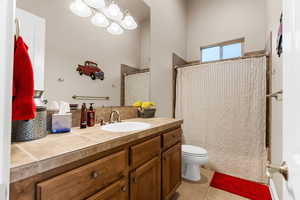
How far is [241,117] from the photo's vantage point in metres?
2.06

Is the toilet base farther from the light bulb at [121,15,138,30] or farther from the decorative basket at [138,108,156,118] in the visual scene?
the light bulb at [121,15,138,30]

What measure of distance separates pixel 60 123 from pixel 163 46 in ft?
6.15

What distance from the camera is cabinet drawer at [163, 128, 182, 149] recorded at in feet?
4.29

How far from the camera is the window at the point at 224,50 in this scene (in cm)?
262

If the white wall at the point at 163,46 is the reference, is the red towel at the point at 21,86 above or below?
below

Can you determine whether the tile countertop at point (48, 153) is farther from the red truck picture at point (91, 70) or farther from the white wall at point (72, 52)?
the red truck picture at point (91, 70)

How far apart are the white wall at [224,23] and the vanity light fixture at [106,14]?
1.85 meters

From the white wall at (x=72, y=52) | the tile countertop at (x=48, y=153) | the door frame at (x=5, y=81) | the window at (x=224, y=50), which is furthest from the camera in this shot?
the window at (x=224, y=50)

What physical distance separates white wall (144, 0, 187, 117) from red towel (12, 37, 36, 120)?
4.79 ft

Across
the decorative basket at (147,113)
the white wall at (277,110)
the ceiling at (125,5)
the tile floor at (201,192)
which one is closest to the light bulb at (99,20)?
the ceiling at (125,5)

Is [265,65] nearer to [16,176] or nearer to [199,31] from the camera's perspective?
[199,31]

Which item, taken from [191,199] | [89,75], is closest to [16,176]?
[89,75]

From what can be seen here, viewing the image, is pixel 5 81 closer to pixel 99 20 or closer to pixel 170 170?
pixel 99 20

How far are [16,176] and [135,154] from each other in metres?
0.62
